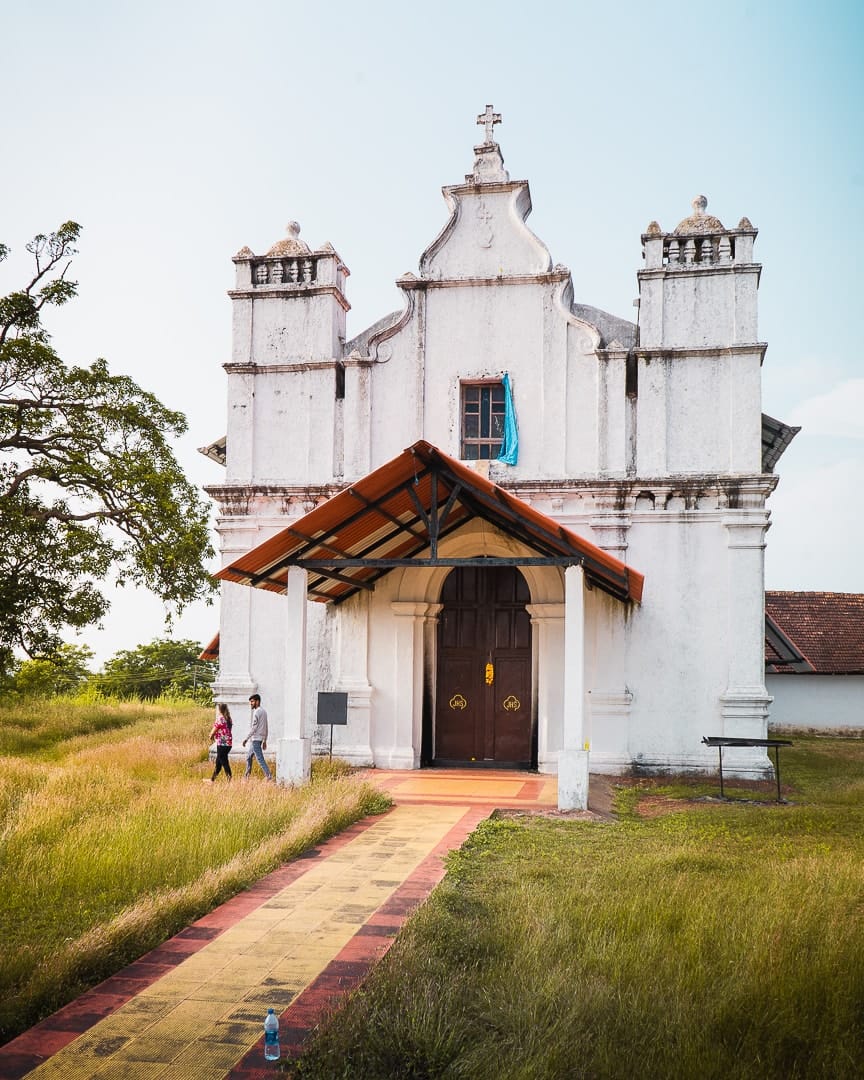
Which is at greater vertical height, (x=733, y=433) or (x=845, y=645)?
(x=733, y=433)

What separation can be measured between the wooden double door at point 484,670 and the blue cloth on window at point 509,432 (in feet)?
5.84

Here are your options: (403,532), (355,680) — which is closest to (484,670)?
(355,680)

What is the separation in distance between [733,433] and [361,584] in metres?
6.06

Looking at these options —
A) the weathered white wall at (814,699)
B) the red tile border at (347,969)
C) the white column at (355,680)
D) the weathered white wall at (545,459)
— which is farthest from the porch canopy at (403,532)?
the weathered white wall at (814,699)

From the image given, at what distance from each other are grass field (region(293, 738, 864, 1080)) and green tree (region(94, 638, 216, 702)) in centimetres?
2671

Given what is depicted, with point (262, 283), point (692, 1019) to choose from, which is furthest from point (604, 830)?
point (262, 283)

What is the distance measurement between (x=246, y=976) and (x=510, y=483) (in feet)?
35.9

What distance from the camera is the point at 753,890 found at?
7.67m

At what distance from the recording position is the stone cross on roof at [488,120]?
682 inches

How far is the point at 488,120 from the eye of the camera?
1734cm

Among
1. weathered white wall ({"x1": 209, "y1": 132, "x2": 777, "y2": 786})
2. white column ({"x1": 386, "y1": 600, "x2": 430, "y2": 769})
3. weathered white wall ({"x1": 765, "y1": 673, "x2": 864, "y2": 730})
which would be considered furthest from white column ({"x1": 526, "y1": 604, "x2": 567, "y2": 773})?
weathered white wall ({"x1": 765, "y1": 673, "x2": 864, "y2": 730})

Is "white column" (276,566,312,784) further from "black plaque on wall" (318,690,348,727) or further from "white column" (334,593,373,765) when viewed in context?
"white column" (334,593,373,765)

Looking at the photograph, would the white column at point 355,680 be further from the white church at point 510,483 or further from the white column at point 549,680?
the white column at point 549,680

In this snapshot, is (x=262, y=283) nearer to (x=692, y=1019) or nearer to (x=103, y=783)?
(x=103, y=783)
